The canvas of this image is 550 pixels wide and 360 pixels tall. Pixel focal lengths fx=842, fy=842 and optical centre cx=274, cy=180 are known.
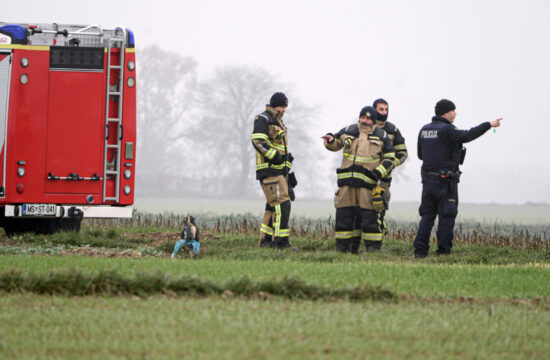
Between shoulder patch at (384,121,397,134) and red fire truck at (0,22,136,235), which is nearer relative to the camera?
red fire truck at (0,22,136,235)

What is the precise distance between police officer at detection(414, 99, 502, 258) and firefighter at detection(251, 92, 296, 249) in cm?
200

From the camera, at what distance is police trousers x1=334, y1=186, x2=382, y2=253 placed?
12.2 meters

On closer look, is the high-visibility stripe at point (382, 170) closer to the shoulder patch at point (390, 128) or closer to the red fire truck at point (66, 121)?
the shoulder patch at point (390, 128)

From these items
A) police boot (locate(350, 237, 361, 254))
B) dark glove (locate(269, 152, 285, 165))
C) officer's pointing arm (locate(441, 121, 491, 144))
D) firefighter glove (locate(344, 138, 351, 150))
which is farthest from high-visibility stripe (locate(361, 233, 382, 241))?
officer's pointing arm (locate(441, 121, 491, 144))

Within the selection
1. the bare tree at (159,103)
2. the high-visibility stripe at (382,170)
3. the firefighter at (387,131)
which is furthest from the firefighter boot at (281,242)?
the bare tree at (159,103)

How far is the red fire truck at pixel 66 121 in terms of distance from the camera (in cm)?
1255

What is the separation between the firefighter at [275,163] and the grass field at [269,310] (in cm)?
201

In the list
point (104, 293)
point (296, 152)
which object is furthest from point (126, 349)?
point (296, 152)

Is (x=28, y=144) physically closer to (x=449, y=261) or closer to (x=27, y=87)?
(x=27, y=87)

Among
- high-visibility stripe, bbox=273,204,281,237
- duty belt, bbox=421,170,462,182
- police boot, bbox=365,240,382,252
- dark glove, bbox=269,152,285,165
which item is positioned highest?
dark glove, bbox=269,152,285,165

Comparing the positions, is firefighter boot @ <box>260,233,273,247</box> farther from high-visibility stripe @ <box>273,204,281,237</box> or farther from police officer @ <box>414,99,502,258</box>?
police officer @ <box>414,99,502,258</box>

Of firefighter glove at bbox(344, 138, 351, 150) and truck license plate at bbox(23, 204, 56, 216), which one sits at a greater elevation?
firefighter glove at bbox(344, 138, 351, 150)

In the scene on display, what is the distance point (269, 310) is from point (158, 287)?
120 cm

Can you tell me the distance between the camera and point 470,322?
6383 mm
